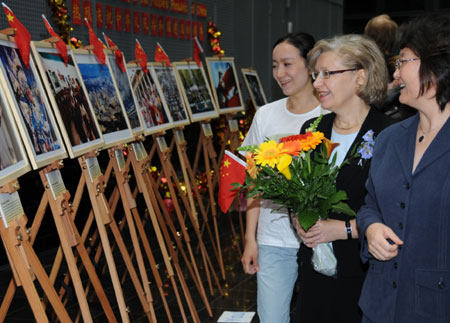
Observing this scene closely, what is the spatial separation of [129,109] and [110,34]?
3239mm

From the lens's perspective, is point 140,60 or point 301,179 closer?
point 301,179

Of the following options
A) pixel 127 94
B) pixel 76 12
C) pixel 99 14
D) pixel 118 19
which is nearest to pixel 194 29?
pixel 118 19

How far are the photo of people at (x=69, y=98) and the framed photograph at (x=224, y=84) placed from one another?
9.87ft

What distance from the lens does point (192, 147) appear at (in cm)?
961

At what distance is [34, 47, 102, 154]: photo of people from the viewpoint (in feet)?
11.2

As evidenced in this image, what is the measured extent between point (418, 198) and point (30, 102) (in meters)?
1.73

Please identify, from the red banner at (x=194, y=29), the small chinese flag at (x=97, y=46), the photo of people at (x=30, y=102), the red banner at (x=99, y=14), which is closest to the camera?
the photo of people at (x=30, y=102)

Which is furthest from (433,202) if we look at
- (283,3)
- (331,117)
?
(283,3)

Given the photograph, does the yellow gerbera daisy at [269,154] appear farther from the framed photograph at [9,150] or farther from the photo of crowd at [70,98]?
the photo of crowd at [70,98]

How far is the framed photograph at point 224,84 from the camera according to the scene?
6.83 m

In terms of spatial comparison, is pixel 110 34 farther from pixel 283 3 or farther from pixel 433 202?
pixel 283 3

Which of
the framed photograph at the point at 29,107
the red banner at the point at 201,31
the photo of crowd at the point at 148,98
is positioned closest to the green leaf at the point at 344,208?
the framed photograph at the point at 29,107

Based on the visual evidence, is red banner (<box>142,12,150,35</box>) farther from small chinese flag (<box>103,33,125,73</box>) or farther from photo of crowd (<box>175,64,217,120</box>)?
small chinese flag (<box>103,33,125,73</box>)

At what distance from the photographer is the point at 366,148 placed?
2.81 metres
